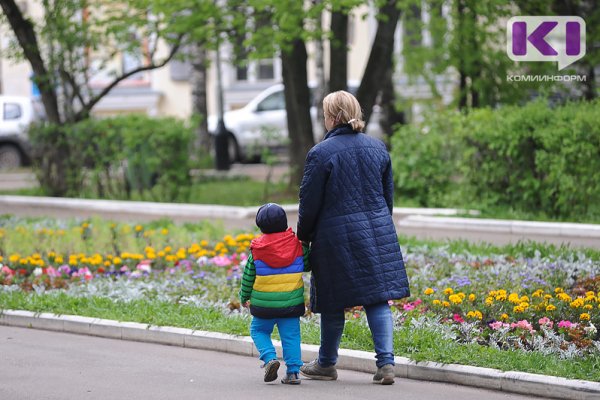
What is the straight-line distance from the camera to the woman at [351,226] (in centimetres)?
702

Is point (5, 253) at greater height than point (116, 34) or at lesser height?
lesser

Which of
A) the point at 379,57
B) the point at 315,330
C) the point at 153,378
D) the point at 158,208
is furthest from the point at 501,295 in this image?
the point at 379,57

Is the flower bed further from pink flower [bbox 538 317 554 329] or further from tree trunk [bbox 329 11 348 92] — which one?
tree trunk [bbox 329 11 348 92]

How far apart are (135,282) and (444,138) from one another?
8.14 meters

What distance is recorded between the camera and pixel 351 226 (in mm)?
7020

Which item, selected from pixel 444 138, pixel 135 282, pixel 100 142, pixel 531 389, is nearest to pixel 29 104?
pixel 100 142

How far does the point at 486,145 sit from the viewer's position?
16.4 metres

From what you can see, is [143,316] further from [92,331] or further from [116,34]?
[116,34]

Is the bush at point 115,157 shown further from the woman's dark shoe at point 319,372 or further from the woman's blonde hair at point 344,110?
the woman's blonde hair at point 344,110

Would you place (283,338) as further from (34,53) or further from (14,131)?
(14,131)

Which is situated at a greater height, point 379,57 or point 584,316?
point 379,57

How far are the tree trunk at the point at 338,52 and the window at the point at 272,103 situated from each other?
10.1 metres

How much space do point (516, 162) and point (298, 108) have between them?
17.2 feet

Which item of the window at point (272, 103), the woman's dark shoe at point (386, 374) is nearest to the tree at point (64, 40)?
the window at point (272, 103)
